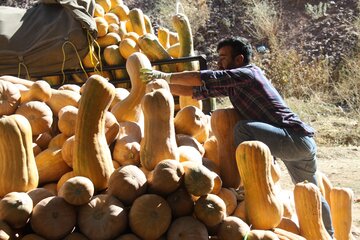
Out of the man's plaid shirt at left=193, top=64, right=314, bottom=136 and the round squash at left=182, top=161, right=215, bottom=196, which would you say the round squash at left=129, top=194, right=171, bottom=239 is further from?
the man's plaid shirt at left=193, top=64, right=314, bottom=136

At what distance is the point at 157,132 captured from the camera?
2.39m

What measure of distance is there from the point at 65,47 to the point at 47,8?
525 millimetres

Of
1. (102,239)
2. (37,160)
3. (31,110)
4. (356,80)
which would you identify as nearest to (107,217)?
(102,239)

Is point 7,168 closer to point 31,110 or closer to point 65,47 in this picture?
point 31,110

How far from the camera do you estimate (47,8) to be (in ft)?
16.2

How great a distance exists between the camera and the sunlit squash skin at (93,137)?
2213mm

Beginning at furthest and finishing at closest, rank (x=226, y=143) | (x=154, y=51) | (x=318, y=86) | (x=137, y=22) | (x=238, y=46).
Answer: (x=318, y=86) < (x=137, y=22) < (x=154, y=51) < (x=238, y=46) < (x=226, y=143)

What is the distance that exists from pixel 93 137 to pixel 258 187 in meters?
0.82

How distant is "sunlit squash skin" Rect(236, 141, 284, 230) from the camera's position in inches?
90.2

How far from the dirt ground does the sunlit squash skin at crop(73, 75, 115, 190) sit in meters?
3.60

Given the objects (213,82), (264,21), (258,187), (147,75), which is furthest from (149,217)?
(264,21)

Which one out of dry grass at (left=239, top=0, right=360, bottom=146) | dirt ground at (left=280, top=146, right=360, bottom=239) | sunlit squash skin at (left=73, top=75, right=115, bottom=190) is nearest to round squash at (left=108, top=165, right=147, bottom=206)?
sunlit squash skin at (left=73, top=75, right=115, bottom=190)

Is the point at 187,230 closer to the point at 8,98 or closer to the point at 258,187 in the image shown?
the point at 258,187

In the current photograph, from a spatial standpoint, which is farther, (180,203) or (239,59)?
(239,59)
